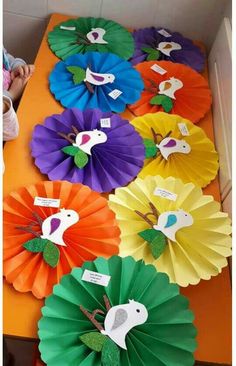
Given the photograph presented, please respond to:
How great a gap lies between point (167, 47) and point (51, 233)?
2.88ft

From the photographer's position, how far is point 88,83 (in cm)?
118

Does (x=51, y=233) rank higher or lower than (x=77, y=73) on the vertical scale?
lower

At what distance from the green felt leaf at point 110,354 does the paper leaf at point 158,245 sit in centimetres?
20

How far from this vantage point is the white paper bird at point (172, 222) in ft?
2.88

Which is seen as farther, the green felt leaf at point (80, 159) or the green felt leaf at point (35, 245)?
the green felt leaf at point (80, 159)

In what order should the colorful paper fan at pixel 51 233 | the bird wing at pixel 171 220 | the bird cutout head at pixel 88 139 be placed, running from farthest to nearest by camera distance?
the bird cutout head at pixel 88 139 < the bird wing at pixel 171 220 < the colorful paper fan at pixel 51 233

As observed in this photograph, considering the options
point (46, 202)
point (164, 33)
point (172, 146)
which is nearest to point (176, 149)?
point (172, 146)

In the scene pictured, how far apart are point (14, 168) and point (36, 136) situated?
0.11 metres

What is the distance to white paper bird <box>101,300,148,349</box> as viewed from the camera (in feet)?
2.34

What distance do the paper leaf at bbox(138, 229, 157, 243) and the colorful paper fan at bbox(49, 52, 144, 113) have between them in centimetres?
Result: 43

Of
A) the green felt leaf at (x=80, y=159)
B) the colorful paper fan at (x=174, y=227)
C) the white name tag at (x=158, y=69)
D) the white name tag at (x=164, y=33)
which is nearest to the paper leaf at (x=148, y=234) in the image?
the colorful paper fan at (x=174, y=227)

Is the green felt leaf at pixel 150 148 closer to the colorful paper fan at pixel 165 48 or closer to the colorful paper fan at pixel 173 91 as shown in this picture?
the colorful paper fan at pixel 173 91

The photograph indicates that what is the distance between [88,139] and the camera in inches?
40.3

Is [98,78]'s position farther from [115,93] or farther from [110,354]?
[110,354]
